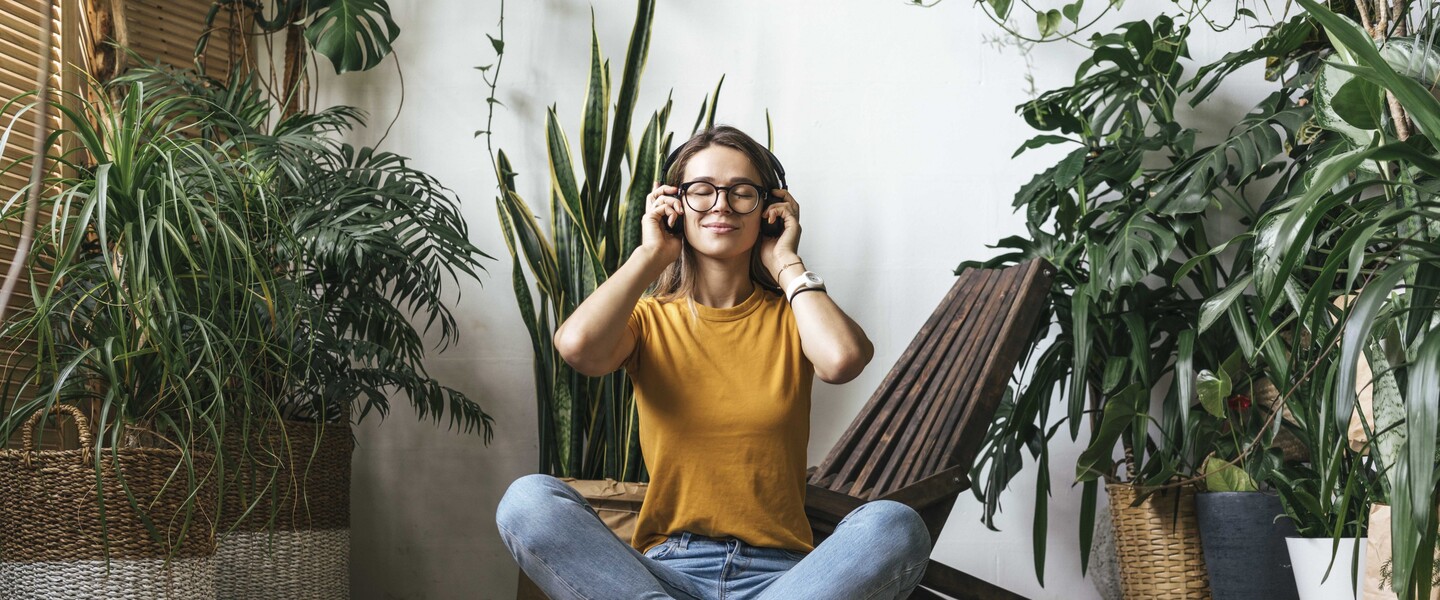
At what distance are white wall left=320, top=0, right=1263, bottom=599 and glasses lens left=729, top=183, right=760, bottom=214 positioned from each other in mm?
1144

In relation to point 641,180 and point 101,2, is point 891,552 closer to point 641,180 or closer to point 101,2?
point 641,180

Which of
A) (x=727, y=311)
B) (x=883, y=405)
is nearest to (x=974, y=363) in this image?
(x=883, y=405)

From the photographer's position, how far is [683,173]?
161 centimetres

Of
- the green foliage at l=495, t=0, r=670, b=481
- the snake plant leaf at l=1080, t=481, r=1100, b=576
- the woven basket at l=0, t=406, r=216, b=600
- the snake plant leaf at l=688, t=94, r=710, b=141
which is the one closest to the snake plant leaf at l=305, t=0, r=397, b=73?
the green foliage at l=495, t=0, r=670, b=481

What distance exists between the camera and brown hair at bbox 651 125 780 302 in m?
1.60

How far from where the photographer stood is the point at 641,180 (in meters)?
2.52

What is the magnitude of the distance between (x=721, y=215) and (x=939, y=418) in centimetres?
66

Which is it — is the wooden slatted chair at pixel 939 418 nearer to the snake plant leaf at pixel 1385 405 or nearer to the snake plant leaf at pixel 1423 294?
the snake plant leaf at pixel 1385 405

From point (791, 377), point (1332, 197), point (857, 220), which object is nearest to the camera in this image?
point (1332, 197)

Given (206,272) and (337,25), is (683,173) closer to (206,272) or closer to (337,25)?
(206,272)

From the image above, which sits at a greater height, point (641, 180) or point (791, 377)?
point (641, 180)

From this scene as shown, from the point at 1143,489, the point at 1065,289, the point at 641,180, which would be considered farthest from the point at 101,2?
the point at 1143,489

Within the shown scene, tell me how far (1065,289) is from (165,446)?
190 centimetres

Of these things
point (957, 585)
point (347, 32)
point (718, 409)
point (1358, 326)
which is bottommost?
point (957, 585)
